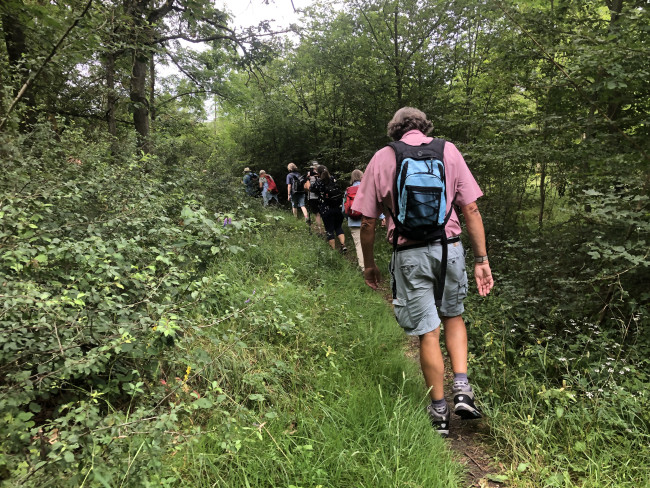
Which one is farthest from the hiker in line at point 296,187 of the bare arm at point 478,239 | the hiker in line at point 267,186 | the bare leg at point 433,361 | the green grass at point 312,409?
the bare leg at point 433,361

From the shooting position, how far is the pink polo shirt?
2.22 meters

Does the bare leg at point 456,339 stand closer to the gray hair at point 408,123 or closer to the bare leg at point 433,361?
the bare leg at point 433,361

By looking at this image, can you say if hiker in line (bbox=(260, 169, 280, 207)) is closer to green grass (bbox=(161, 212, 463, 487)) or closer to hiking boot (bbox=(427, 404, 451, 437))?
green grass (bbox=(161, 212, 463, 487))

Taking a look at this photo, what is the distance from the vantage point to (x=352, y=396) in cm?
238

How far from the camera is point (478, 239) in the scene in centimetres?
229

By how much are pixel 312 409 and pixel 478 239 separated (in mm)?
1591

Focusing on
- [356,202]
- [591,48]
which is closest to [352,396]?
[356,202]

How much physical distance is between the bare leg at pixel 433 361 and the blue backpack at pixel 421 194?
42 cm

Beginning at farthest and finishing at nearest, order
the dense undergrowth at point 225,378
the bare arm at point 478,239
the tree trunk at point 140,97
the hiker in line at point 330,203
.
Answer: the tree trunk at point 140,97, the hiker in line at point 330,203, the bare arm at point 478,239, the dense undergrowth at point 225,378

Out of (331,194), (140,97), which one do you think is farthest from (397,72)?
(140,97)

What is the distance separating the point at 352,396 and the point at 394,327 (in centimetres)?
159

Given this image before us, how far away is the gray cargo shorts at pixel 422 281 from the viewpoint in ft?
7.12

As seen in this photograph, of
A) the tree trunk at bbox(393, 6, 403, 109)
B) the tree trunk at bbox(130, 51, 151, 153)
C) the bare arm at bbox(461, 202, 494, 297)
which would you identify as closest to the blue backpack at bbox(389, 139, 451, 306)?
the bare arm at bbox(461, 202, 494, 297)

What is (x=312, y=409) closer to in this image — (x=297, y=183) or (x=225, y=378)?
(x=225, y=378)
